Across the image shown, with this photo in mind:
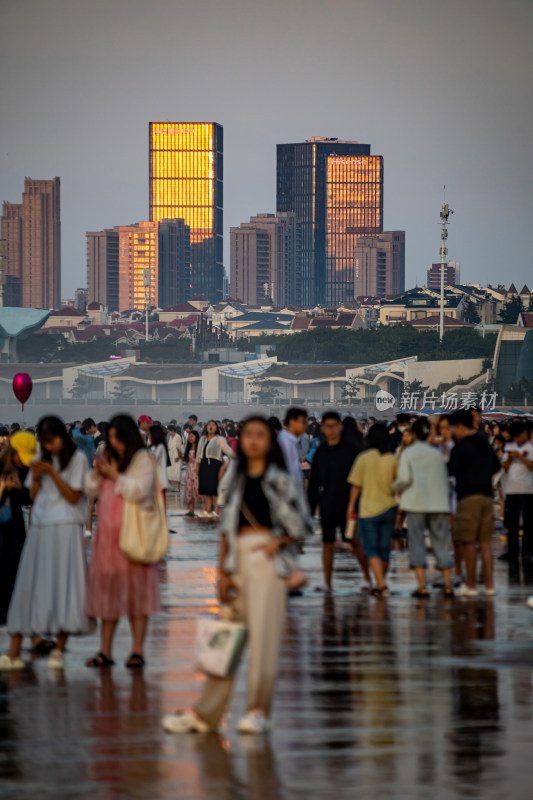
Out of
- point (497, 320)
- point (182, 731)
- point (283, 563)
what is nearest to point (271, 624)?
point (283, 563)

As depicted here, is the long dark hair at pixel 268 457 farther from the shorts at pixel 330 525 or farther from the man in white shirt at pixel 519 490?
the man in white shirt at pixel 519 490

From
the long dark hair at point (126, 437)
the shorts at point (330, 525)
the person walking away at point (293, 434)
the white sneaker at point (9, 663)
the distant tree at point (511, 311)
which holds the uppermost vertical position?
the distant tree at point (511, 311)

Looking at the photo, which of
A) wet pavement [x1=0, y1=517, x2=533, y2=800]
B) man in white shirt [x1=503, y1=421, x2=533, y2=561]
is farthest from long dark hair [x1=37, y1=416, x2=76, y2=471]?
man in white shirt [x1=503, y1=421, x2=533, y2=561]

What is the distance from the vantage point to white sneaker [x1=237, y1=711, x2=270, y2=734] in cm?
507

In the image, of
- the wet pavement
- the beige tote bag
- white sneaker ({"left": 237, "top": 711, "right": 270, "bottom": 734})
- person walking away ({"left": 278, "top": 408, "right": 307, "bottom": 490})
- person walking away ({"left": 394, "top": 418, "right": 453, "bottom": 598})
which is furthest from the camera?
person walking away ({"left": 394, "top": 418, "right": 453, "bottom": 598})

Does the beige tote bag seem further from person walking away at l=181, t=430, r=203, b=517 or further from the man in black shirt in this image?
person walking away at l=181, t=430, r=203, b=517

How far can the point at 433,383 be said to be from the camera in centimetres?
8812

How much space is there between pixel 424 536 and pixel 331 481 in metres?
0.75

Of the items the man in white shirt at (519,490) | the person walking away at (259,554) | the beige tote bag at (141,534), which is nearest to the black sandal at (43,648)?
the beige tote bag at (141,534)

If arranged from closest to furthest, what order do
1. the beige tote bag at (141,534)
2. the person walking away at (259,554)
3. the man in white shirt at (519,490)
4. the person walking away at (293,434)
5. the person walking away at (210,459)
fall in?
the person walking away at (259,554) < the beige tote bag at (141,534) < the person walking away at (293,434) < the man in white shirt at (519,490) < the person walking away at (210,459)

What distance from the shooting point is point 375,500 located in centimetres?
892

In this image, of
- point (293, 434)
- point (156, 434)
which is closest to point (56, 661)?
point (293, 434)

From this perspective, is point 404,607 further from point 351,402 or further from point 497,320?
point 497,320

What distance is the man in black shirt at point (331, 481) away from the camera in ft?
30.8
